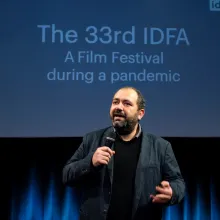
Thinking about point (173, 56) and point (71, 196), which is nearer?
point (173, 56)

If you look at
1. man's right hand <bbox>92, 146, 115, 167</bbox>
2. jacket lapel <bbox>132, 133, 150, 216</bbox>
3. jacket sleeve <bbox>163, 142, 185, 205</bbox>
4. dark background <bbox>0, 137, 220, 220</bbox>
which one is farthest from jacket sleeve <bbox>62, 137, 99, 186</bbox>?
dark background <bbox>0, 137, 220, 220</bbox>

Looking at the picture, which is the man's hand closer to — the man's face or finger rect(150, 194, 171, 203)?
finger rect(150, 194, 171, 203)

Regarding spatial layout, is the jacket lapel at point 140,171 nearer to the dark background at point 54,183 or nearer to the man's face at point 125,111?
the man's face at point 125,111

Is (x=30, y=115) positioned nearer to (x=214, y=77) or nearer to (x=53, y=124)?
(x=53, y=124)

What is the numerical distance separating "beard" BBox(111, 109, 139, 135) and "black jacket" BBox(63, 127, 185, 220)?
0.09 metres

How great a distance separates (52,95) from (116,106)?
4.71 feet

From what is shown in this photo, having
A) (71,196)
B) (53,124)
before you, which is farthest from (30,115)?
(71,196)

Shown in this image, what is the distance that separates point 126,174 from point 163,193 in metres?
0.26

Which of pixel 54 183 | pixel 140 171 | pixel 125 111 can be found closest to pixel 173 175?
pixel 140 171

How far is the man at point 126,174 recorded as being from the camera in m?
1.92

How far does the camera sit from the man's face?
1.99 m

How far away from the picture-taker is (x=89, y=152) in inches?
80.5

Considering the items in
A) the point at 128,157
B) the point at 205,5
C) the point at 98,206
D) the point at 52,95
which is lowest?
the point at 98,206

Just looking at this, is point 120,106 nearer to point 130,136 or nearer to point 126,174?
point 130,136
